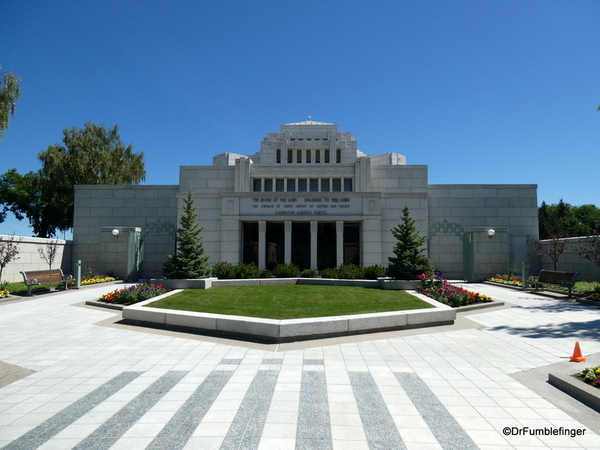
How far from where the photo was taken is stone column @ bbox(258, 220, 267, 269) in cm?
2469

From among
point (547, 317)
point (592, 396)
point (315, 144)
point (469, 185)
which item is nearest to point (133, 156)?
point (315, 144)

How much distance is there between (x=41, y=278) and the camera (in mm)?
17625

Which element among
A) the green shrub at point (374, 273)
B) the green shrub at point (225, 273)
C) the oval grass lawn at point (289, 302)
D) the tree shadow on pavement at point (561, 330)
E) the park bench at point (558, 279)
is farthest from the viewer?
the green shrub at point (225, 273)

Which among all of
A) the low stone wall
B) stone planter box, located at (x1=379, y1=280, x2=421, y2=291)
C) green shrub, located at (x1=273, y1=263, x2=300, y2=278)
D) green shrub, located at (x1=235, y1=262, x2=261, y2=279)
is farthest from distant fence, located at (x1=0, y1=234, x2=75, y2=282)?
stone planter box, located at (x1=379, y1=280, x2=421, y2=291)

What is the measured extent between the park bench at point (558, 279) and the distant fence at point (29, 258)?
27525 millimetres

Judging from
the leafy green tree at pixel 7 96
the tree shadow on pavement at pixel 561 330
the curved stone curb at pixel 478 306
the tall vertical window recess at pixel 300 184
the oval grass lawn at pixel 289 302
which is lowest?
the tree shadow on pavement at pixel 561 330

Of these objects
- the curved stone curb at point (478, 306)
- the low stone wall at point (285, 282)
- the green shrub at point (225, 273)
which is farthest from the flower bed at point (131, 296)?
the curved stone curb at point (478, 306)

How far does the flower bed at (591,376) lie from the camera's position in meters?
5.66

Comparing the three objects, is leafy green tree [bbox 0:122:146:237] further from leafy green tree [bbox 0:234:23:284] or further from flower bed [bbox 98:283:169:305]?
flower bed [bbox 98:283:169:305]

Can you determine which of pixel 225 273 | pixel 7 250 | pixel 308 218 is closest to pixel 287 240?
pixel 308 218

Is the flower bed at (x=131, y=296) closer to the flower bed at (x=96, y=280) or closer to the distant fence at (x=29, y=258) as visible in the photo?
the flower bed at (x=96, y=280)

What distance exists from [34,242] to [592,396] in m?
26.5

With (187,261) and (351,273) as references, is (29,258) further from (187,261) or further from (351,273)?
(351,273)

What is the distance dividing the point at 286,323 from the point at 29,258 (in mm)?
20390
